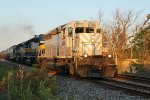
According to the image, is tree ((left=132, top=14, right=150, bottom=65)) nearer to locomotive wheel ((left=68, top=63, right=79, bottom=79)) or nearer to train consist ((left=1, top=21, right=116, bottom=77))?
train consist ((left=1, top=21, right=116, bottom=77))

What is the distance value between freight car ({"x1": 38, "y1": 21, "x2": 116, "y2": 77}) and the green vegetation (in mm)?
4376

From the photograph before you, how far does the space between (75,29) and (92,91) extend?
753 centimetres

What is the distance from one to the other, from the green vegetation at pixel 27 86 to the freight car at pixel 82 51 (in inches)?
172

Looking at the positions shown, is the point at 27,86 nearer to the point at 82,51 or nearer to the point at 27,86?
the point at 27,86

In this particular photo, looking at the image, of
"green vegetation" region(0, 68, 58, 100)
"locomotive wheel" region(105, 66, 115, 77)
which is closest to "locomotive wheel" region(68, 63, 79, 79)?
"locomotive wheel" region(105, 66, 115, 77)

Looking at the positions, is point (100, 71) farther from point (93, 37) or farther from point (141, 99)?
point (141, 99)

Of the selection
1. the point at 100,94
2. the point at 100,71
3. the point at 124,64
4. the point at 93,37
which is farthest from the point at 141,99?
the point at 124,64

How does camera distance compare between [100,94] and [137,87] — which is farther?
[137,87]

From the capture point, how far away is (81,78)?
2002cm

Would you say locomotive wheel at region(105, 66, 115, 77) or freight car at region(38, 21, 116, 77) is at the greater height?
freight car at region(38, 21, 116, 77)

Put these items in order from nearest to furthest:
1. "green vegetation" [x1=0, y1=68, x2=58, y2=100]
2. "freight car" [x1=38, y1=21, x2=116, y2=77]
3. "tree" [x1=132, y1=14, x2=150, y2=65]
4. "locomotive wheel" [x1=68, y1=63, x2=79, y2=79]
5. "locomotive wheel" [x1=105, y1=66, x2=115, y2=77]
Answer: "green vegetation" [x1=0, y1=68, x2=58, y2=100] → "freight car" [x1=38, y1=21, x2=116, y2=77] → "locomotive wheel" [x1=105, y1=66, x2=115, y2=77] → "locomotive wheel" [x1=68, y1=63, x2=79, y2=79] → "tree" [x1=132, y1=14, x2=150, y2=65]

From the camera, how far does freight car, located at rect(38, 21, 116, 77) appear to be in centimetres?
1908

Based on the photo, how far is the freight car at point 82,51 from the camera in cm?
1908

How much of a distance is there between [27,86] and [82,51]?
8533 mm
